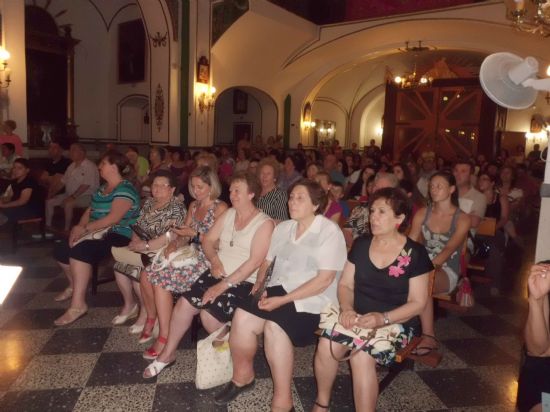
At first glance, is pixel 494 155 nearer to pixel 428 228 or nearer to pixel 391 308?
pixel 428 228

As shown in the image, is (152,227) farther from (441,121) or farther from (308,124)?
(441,121)

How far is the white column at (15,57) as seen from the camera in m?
7.48

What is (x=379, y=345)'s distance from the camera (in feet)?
7.11

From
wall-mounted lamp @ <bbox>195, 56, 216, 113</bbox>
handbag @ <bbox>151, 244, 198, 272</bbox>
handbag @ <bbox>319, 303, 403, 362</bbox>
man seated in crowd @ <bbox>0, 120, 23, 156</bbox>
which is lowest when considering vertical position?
handbag @ <bbox>319, 303, 403, 362</bbox>

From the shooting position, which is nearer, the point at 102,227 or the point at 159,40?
the point at 102,227

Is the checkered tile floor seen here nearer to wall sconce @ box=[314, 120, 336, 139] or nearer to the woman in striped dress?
the woman in striped dress

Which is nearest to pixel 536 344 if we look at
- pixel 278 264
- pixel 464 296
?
pixel 278 264

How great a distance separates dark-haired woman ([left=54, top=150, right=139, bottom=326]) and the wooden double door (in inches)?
474

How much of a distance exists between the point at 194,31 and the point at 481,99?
9.54 metres

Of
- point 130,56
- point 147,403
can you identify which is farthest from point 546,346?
point 130,56

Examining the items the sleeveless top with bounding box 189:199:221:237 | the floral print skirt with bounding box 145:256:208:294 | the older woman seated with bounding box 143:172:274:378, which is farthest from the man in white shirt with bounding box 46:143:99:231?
the older woman seated with bounding box 143:172:274:378

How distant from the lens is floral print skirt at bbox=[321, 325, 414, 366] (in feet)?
7.09

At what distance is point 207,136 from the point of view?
36.9ft

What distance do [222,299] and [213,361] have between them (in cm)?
36
